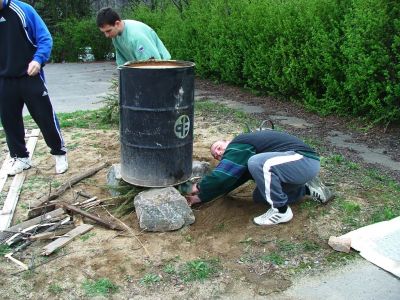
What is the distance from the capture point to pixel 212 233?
388 centimetres

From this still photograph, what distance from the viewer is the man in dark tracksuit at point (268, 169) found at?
379cm

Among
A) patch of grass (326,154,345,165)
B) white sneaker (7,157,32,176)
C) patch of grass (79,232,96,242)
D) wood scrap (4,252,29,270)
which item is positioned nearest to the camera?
wood scrap (4,252,29,270)

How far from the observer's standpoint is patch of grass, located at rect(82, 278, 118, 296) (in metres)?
3.13

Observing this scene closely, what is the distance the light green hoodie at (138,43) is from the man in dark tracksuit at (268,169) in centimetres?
171

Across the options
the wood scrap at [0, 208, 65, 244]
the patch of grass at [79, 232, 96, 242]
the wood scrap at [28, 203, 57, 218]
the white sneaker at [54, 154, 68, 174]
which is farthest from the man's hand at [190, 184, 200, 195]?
the white sneaker at [54, 154, 68, 174]

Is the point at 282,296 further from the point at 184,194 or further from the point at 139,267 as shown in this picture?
the point at 184,194

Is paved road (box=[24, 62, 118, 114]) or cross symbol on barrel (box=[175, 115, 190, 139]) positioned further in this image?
paved road (box=[24, 62, 118, 114])

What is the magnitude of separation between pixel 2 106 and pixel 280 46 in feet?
16.6

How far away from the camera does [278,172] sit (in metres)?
3.77

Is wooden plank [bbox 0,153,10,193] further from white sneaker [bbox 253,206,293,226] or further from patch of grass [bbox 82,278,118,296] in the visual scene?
white sneaker [bbox 253,206,293,226]

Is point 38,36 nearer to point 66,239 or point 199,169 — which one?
point 199,169

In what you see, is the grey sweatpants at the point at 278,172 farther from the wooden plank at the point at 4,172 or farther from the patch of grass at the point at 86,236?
the wooden plank at the point at 4,172

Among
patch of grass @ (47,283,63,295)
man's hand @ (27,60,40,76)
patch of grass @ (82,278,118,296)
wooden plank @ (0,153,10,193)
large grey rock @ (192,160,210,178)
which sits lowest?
wooden plank @ (0,153,10,193)

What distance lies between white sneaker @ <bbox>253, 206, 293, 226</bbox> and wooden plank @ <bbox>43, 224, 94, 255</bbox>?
141cm
